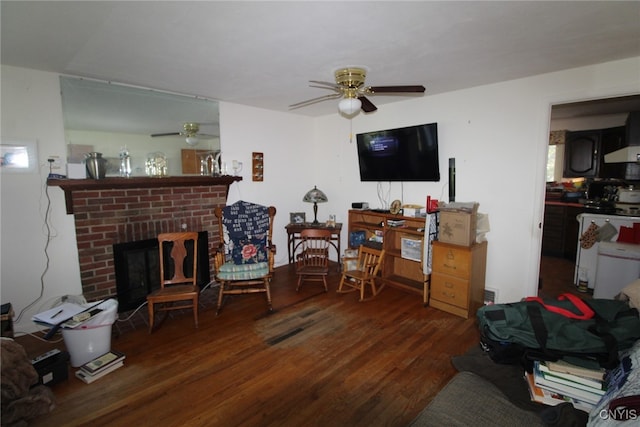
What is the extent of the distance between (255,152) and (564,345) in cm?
382

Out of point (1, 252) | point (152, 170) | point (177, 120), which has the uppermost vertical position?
point (177, 120)

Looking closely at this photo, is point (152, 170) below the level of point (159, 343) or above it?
above

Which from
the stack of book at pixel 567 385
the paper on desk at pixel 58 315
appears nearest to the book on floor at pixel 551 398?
the stack of book at pixel 567 385

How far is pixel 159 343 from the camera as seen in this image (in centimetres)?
265

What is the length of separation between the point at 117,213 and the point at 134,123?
3.24 feet

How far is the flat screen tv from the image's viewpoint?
3590 mm

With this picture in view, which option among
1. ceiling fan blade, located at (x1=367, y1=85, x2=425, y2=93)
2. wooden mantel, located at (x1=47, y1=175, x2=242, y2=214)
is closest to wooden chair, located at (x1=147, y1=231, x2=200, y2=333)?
wooden mantel, located at (x1=47, y1=175, x2=242, y2=214)

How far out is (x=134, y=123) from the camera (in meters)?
3.30

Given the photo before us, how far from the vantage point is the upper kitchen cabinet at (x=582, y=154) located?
488 cm

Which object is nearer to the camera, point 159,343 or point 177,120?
point 159,343

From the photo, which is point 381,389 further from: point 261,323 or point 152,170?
point 152,170

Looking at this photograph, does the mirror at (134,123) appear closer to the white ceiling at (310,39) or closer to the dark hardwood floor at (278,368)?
the white ceiling at (310,39)

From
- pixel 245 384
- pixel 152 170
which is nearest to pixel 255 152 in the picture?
pixel 152 170

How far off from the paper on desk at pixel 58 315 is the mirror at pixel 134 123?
1.36 metres
